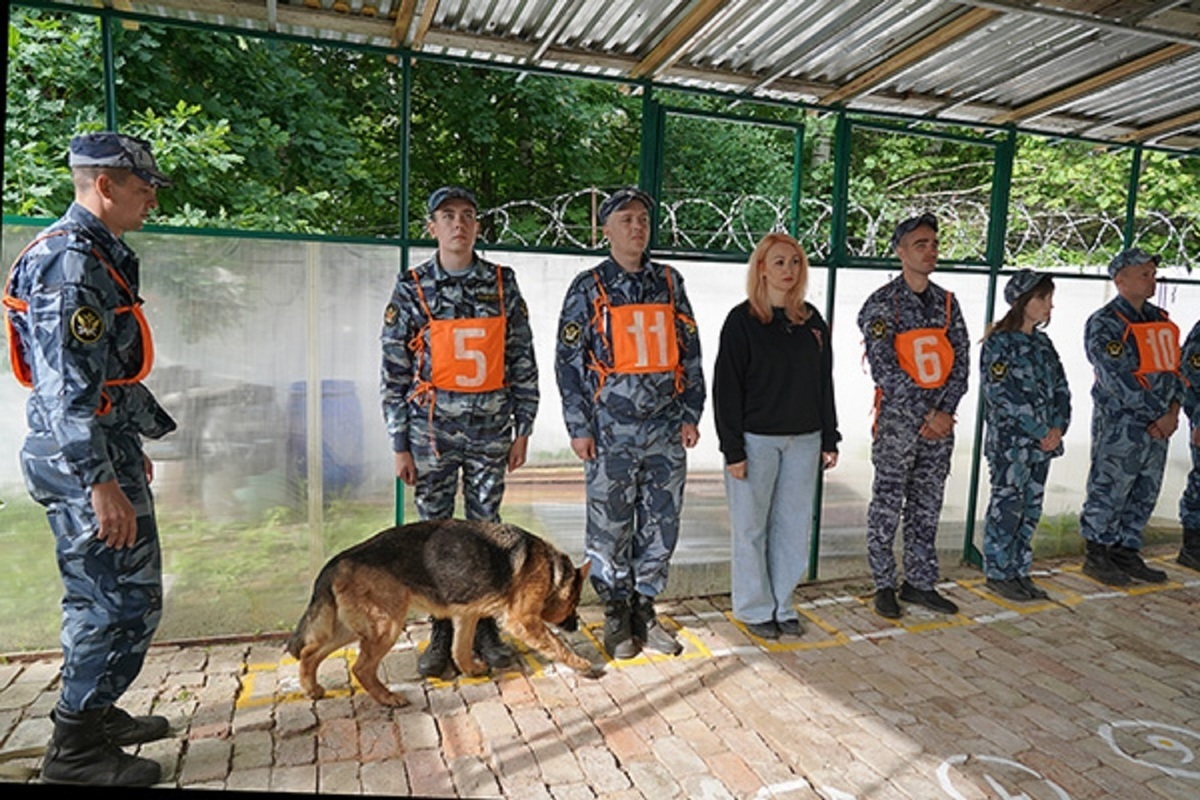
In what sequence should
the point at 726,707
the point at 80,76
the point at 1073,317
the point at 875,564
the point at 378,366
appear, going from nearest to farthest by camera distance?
the point at 726,707
the point at 378,366
the point at 875,564
the point at 1073,317
the point at 80,76

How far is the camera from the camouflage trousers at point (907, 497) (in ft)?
15.7

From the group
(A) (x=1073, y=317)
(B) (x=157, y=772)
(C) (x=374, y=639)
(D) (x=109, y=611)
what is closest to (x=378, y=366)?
(C) (x=374, y=639)

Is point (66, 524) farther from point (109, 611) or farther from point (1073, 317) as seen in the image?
point (1073, 317)

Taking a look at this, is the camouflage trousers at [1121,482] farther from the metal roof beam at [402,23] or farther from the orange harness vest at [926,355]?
the metal roof beam at [402,23]

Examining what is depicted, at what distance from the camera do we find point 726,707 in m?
3.65

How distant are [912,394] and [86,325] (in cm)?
408

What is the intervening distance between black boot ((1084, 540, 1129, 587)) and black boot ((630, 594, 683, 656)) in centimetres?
326

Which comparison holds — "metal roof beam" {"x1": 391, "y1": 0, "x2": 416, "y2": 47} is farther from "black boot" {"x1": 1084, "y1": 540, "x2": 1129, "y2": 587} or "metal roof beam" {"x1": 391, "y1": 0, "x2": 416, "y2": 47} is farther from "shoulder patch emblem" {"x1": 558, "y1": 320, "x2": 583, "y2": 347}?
"black boot" {"x1": 1084, "y1": 540, "x2": 1129, "y2": 587}

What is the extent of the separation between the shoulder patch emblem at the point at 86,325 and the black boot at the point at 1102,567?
6.00 m

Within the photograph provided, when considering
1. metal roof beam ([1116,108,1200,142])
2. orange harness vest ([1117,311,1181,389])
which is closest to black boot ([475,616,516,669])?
orange harness vest ([1117,311,1181,389])

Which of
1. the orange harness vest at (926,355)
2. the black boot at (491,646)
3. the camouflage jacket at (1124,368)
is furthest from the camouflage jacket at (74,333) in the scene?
the camouflage jacket at (1124,368)

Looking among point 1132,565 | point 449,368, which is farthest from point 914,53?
point 1132,565

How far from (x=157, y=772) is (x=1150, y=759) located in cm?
390

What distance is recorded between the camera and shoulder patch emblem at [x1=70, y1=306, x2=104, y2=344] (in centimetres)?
276
